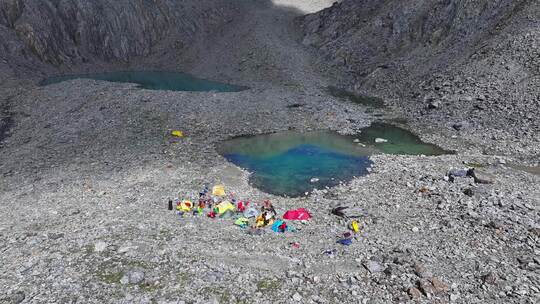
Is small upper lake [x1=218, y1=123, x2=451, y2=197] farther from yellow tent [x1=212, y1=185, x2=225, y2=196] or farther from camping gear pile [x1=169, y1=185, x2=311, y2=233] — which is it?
camping gear pile [x1=169, y1=185, x2=311, y2=233]

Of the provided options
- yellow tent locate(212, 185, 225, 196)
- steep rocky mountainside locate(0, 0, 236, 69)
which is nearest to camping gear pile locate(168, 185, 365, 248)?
yellow tent locate(212, 185, 225, 196)

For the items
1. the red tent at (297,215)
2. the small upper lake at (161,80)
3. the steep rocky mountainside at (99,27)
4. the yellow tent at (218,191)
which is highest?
the steep rocky mountainside at (99,27)

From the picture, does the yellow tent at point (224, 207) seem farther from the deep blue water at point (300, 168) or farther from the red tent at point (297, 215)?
the deep blue water at point (300, 168)

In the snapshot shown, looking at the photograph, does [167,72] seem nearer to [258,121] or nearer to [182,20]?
[182,20]

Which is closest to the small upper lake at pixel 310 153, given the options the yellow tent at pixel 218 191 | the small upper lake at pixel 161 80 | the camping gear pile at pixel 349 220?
the yellow tent at pixel 218 191

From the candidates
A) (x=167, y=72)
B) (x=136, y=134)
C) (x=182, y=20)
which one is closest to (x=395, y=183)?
(x=136, y=134)

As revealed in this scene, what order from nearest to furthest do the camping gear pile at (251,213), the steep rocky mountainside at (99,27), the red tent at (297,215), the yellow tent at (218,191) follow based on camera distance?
the camping gear pile at (251,213), the red tent at (297,215), the yellow tent at (218,191), the steep rocky mountainside at (99,27)
